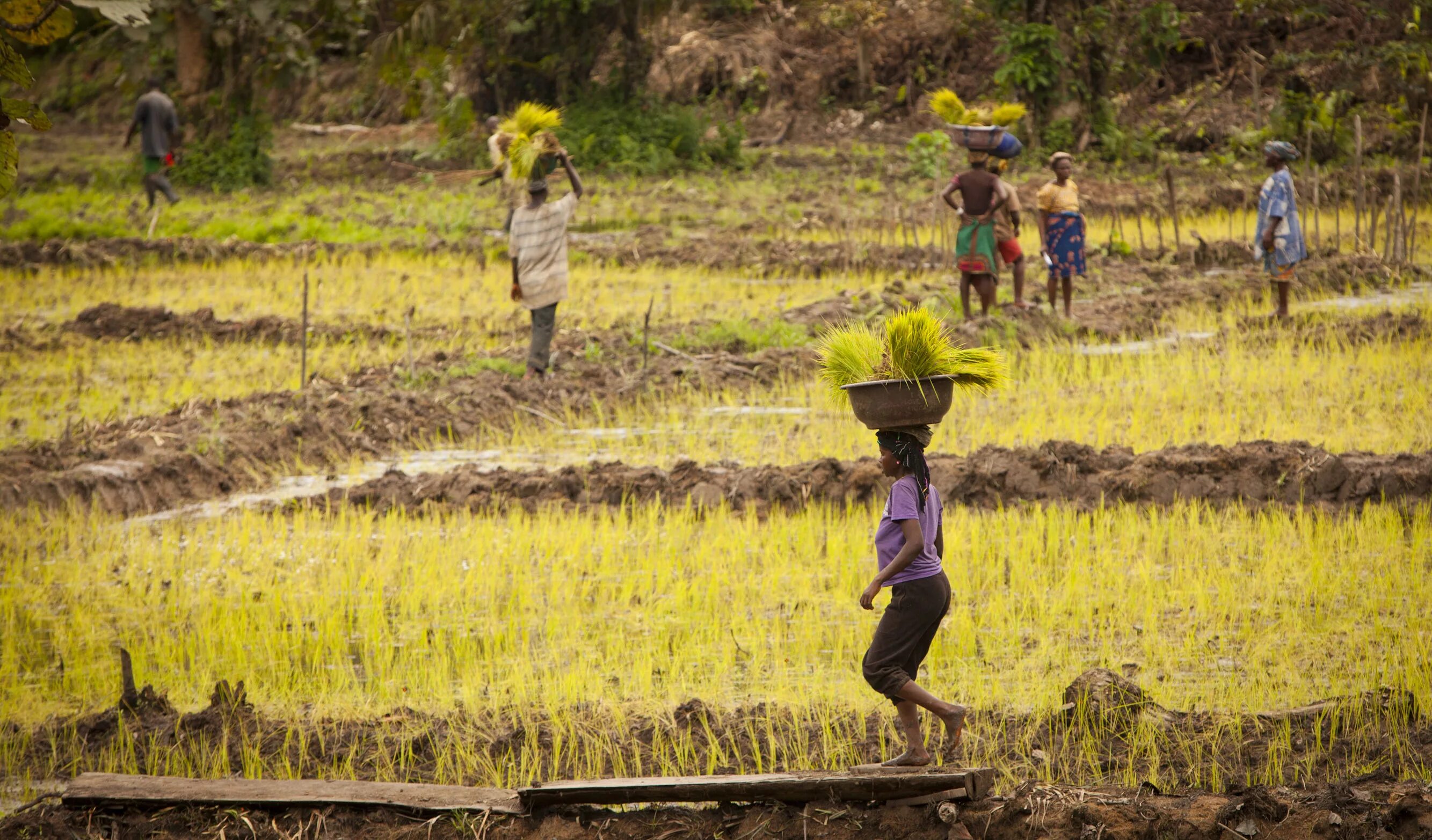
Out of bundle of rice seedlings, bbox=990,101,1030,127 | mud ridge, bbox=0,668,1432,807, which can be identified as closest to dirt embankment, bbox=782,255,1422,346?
bundle of rice seedlings, bbox=990,101,1030,127

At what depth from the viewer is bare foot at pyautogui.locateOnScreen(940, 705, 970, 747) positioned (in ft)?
12.0

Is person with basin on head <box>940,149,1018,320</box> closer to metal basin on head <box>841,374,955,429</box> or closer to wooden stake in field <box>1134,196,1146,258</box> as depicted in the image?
wooden stake in field <box>1134,196,1146,258</box>

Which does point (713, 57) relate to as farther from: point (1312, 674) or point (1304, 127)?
point (1312, 674)

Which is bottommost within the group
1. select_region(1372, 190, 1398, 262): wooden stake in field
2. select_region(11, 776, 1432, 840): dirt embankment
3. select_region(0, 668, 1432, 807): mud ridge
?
select_region(0, 668, 1432, 807): mud ridge

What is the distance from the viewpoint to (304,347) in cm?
875

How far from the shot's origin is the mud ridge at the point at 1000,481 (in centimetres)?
654

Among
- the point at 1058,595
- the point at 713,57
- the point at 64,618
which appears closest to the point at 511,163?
the point at 64,618

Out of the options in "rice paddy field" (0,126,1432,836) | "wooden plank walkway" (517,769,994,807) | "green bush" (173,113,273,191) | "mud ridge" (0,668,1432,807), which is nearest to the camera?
"wooden plank walkway" (517,769,994,807)

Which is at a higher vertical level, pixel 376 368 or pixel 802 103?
pixel 802 103

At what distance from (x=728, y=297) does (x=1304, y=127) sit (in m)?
11.3

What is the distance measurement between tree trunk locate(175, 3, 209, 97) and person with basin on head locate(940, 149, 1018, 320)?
14.5m

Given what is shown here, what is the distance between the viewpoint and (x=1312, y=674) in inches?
183

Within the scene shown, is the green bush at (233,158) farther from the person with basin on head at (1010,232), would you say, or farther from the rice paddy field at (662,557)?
the person with basin on head at (1010,232)

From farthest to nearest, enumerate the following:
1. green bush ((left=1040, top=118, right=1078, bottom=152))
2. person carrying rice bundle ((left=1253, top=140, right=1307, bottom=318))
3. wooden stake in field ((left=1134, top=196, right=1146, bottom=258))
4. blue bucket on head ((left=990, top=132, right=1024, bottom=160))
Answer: green bush ((left=1040, top=118, right=1078, bottom=152)) → wooden stake in field ((left=1134, top=196, right=1146, bottom=258)) → blue bucket on head ((left=990, top=132, right=1024, bottom=160)) → person carrying rice bundle ((left=1253, top=140, right=1307, bottom=318))
